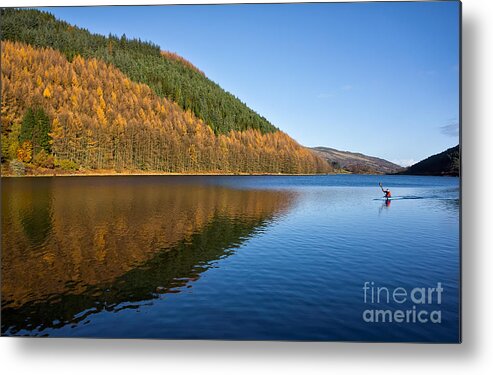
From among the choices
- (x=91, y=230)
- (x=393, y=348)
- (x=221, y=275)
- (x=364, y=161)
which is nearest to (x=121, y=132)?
(x=364, y=161)

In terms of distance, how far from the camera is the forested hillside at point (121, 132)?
122 feet

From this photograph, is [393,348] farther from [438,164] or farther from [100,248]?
[100,248]

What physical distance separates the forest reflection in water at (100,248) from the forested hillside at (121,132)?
11.8 metres

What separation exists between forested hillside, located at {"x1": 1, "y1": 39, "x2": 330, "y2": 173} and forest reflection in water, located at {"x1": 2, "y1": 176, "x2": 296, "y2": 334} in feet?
38.9

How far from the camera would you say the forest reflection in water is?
8984 mm

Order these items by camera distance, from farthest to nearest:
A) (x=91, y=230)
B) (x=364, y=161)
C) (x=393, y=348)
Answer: (x=364, y=161)
(x=91, y=230)
(x=393, y=348)

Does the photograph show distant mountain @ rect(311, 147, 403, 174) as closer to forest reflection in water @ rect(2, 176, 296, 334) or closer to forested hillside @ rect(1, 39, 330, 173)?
forested hillside @ rect(1, 39, 330, 173)

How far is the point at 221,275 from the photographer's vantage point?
10.9 metres

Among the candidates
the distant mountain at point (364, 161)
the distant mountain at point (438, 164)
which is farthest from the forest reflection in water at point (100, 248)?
the distant mountain at point (438, 164)

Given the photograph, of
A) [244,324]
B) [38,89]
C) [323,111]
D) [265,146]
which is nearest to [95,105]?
[38,89]

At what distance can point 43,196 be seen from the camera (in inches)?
1051

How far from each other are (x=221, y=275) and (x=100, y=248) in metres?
5.49

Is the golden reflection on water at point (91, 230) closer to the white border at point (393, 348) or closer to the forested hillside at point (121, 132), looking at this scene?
the white border at point (393, 348)

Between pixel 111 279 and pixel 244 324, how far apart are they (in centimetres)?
456
